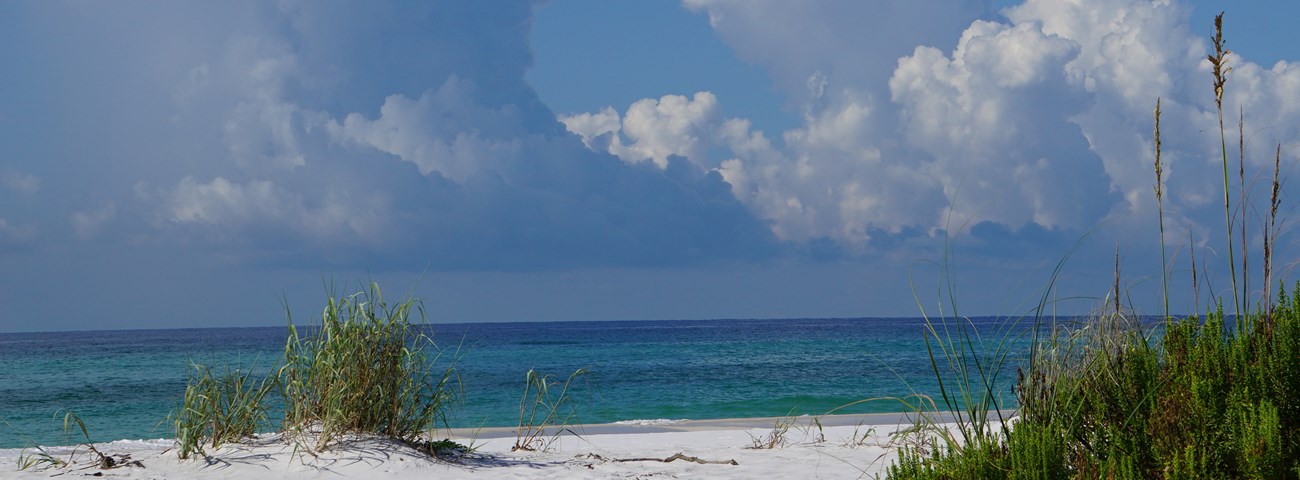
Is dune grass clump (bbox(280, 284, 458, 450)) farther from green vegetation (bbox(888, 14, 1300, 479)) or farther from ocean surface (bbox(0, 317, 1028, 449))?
green vegetation (bbox(888, 14, 1300, 479))

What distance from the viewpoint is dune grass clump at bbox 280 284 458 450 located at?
6.50m

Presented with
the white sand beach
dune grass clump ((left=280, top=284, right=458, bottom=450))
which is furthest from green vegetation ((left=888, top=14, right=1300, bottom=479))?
dune grass clump ((left=280, top=284, right=458, bottom=450))

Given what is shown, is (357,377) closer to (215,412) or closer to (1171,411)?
(215,412)

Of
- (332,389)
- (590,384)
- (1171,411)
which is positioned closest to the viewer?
(1171,411)

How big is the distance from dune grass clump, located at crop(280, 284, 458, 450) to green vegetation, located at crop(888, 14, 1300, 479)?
408cm

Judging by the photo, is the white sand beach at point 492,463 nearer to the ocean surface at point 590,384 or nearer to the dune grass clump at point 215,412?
the dune grass clump at point 215,412

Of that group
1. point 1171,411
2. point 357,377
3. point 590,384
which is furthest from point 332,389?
point 590,384

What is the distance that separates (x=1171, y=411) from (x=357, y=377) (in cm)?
518

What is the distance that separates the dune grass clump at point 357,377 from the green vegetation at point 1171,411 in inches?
160

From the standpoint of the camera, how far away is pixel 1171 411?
305cm

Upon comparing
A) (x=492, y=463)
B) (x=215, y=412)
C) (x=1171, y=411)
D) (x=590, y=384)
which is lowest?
(x=590, y=384)

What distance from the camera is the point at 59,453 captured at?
778 cm

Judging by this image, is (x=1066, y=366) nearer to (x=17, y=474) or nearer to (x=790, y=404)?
(x=17, y=474)

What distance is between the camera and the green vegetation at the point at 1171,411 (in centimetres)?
289
